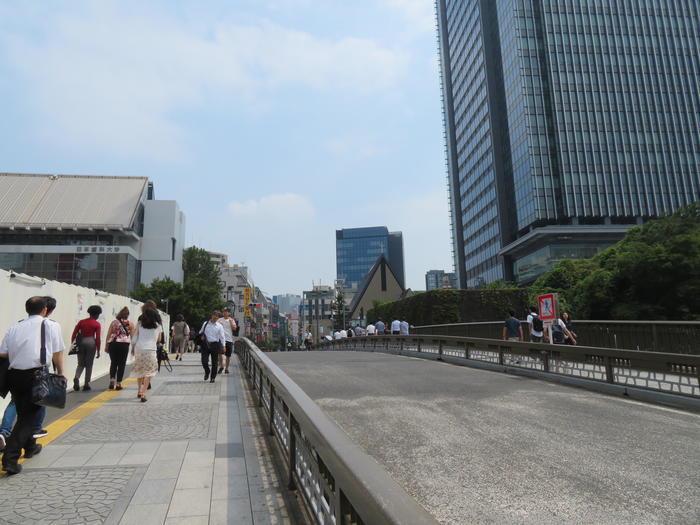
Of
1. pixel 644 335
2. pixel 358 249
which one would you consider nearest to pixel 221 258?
pixel 358 249

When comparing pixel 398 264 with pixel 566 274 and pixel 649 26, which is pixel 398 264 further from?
pixel 566 274

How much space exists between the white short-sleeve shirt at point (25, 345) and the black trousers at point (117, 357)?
4714 millimetres

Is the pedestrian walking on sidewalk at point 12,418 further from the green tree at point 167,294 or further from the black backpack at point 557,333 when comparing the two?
the green tree at point 167,294

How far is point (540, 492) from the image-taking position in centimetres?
382

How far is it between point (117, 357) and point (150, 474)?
5636mm

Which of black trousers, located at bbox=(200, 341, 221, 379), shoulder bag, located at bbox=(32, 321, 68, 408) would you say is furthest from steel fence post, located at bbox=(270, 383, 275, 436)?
black trousers, located at bbox=(200, 341, 221, 379)

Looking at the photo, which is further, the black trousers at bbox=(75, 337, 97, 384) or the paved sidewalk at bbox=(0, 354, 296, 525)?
the black trousers at bbox=(75, 337, 97, 384)

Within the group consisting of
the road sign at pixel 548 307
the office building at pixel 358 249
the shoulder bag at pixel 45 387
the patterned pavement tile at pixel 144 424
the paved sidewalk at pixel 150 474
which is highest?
the office building at pixel 358 249

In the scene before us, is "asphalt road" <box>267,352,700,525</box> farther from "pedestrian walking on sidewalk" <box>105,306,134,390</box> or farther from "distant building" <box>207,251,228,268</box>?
"distant building" <box>207,251,228,268</box>

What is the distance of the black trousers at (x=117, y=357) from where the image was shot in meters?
9.09

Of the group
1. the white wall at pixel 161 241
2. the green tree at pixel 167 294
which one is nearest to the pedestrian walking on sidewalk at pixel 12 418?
the green tree at pixel 167 294

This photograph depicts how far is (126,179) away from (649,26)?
3624 inches

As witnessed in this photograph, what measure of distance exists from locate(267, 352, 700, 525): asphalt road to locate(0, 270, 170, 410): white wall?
16.2 feet

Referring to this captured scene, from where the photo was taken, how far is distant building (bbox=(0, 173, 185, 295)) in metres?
74.5
